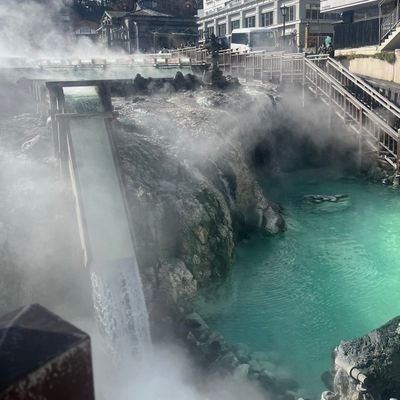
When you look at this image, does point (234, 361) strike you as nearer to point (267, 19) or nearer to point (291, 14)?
point (291, 14)

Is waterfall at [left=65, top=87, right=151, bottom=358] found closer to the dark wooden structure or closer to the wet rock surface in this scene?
the wet rock surface

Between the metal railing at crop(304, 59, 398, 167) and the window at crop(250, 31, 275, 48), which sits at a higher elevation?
the window at crop(250, 31, 275, 48)

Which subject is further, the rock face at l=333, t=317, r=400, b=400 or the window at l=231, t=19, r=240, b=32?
the window at l=231, t=19, r=240, b=32

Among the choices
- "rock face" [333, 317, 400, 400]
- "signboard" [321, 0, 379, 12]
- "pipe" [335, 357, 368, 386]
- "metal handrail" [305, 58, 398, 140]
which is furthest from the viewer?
"signboard" [321, 0, 379, 12]

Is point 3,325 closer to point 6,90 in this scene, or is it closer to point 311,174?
point 6,90

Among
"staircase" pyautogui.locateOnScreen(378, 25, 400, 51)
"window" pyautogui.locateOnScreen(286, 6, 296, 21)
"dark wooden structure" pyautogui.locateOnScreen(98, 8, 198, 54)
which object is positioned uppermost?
"window" pyautogui.locateOnScreen(286, 6, 296, 21)

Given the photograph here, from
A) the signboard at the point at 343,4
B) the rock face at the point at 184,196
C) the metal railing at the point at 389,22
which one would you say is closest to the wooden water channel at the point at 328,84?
the metal railing at the point at 389,22

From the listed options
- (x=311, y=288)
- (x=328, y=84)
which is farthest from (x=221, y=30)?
(x=311, y=288)

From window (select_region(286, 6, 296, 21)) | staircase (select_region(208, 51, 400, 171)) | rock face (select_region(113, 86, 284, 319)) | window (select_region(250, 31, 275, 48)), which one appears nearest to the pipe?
rock face (select_region(113, 86, 284, 319))
